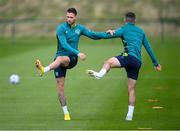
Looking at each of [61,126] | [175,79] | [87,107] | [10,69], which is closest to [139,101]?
[87,107]

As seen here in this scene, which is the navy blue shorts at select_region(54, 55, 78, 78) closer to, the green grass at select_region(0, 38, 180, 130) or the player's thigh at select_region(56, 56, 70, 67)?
the player's thigh at select_region(56, 56, 70, 67)

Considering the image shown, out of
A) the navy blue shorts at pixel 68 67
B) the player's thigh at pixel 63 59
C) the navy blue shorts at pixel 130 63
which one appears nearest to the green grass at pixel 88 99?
the navy blue shorts at pixel 68 67

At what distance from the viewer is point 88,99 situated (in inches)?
800

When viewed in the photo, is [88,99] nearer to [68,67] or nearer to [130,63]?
[68,67]

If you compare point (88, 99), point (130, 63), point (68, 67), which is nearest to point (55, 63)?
point (68, 67)

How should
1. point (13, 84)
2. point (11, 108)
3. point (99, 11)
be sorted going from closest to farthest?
point (11, 108) < point (13, 84) < point (99, 11)

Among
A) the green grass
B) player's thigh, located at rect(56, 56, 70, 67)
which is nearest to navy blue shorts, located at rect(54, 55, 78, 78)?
player's thigh, located at rect(56, 56, 70, 67)

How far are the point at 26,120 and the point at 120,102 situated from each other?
3.78 m

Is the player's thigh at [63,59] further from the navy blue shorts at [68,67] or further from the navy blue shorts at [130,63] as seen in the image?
the navy blue shorts at [130,63]

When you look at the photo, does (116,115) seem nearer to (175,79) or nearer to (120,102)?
(120,102)

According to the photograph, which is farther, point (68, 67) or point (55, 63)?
point (68, 67)

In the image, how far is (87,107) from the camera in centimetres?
1867

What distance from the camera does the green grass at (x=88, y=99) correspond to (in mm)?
16047

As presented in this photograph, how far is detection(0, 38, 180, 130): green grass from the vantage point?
632 inches
